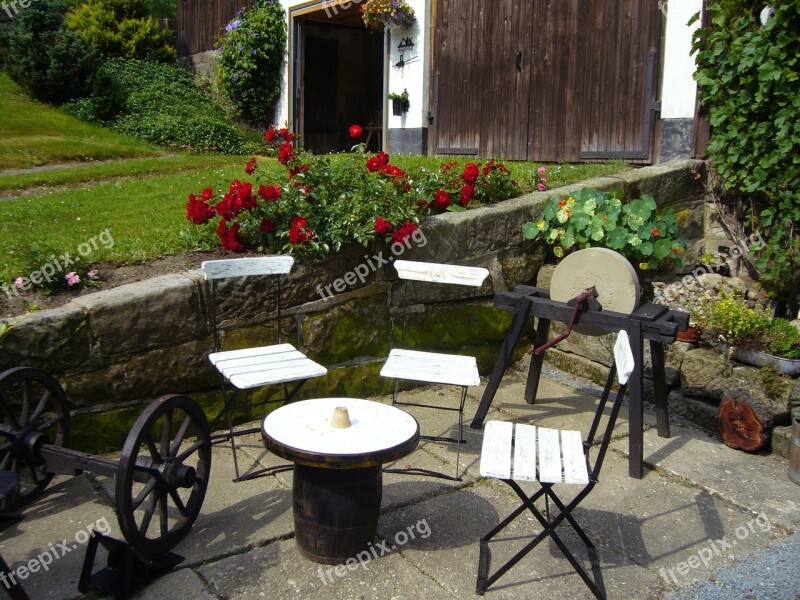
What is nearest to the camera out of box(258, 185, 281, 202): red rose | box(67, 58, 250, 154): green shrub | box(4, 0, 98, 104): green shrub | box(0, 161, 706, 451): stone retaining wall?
box(0, 161, 706, 451): stone retaining wall

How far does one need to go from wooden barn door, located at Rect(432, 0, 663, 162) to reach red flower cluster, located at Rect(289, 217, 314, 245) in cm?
347

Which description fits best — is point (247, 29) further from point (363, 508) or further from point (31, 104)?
point (363, 508)

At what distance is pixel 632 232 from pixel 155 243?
9.95 ft

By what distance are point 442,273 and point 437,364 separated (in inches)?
22.8

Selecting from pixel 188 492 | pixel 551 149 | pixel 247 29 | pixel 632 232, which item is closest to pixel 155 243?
pixel 188 492

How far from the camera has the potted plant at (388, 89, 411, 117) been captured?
862 cm

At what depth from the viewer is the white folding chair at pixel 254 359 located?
325cm

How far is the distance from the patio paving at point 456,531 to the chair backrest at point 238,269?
2.43ft

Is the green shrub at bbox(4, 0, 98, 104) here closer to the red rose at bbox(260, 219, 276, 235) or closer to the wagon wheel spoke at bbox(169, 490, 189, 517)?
the red rose at bbox(260, 219, 276, 235)

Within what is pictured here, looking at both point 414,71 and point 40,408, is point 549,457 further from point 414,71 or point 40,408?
point 414,71

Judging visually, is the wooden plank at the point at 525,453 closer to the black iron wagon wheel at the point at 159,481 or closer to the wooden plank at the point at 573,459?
the wooden plank at the point at 573,459

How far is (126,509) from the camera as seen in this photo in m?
2.40

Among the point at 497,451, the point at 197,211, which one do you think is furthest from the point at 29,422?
the point at 497,451

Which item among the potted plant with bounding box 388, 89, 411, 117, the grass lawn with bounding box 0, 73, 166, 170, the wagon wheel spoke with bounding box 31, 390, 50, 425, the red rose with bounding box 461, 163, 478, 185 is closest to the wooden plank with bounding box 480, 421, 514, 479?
the wagon wheel spoke with bounding box 31, 390, 50, 425
